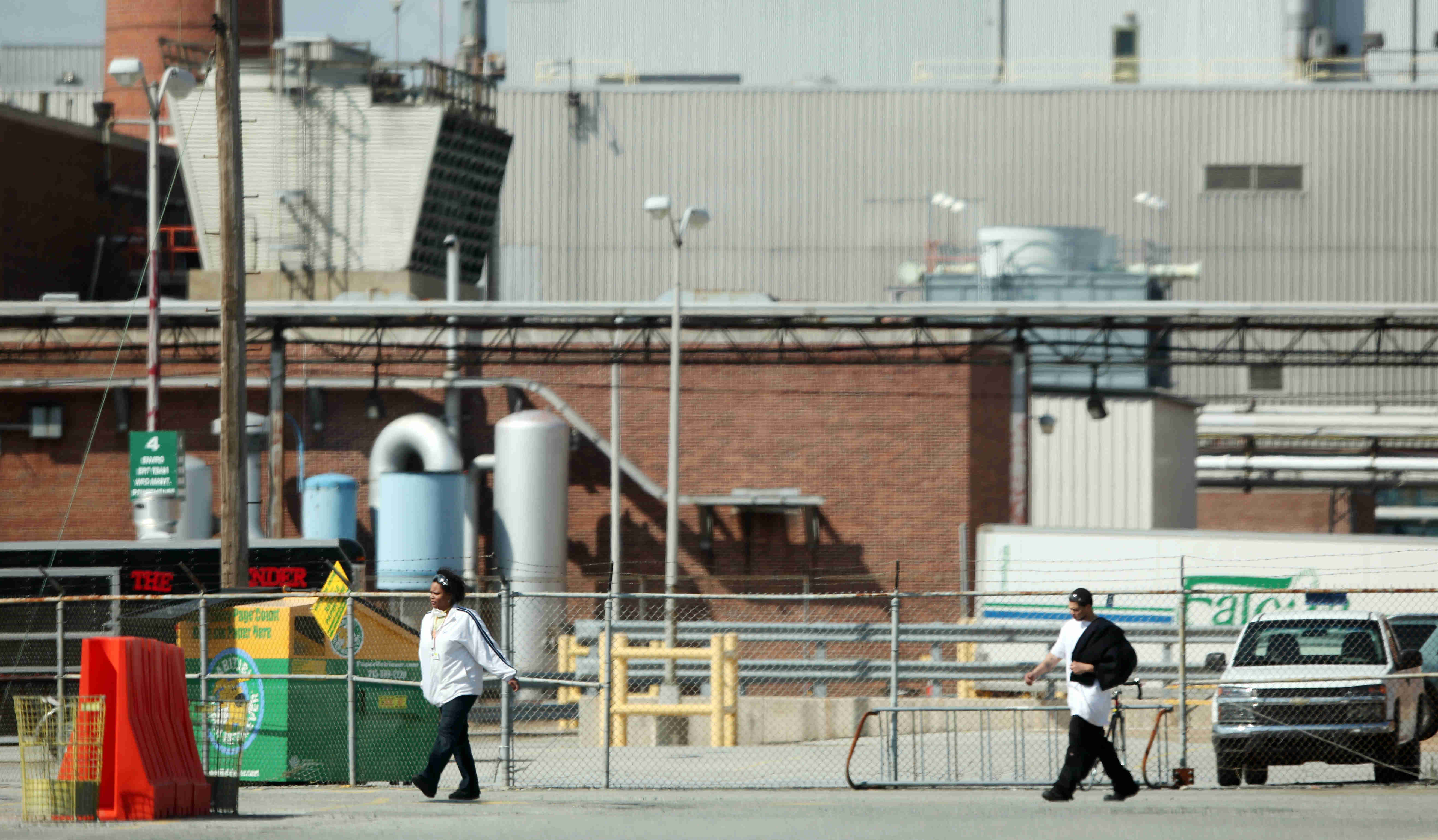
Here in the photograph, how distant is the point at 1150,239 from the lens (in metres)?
53.6

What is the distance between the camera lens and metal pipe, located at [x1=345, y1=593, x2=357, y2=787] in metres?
14.7

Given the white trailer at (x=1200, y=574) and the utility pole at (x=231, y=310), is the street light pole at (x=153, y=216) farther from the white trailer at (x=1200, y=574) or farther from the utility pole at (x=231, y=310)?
the white trailer at (x=1200, y=574)

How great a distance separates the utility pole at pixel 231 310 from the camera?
1805cm

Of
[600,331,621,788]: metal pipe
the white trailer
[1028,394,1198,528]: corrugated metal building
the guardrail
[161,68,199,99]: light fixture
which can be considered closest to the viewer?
[161,68,199,99]: light fixture

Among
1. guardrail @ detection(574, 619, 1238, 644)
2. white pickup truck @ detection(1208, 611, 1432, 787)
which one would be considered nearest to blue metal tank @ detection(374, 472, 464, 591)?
guardrail @ detection(574, 619, 1238, 644)

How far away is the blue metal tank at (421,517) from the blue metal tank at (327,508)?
718 mm

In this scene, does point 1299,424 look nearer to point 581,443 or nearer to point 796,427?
point 796,427

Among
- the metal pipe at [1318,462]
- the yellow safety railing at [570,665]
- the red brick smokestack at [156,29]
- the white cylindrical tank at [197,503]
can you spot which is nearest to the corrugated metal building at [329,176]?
the white cylindrical tank at [197,503]

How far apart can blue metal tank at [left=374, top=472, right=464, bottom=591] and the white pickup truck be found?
18.4 metres

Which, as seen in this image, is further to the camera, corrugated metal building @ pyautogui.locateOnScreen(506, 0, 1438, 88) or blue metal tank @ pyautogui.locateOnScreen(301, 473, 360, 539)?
corrugated metal building @ pyautogui.locateOnScreen(506, 0, 1438, 88)

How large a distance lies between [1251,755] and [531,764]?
7086 millimetres

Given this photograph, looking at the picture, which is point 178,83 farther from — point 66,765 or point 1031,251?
point 1031,251

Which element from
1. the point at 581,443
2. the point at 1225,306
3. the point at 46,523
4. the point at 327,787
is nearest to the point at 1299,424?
the point at 1225,306

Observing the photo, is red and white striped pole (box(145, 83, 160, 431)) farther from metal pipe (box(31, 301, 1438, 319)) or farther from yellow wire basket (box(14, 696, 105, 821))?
yellow wire basket (box(14, 696, 105, 821))
